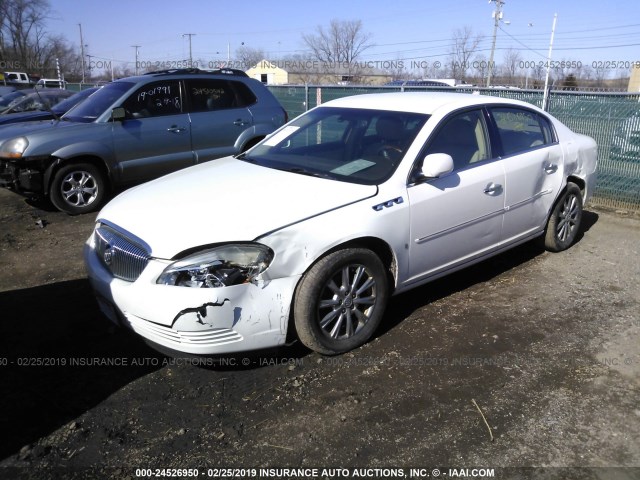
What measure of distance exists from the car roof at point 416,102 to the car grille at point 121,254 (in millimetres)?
2280

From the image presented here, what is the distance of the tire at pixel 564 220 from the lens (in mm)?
5398

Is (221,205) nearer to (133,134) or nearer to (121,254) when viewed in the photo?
(121,254)

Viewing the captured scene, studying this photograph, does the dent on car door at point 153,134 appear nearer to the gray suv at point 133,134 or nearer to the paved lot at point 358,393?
the gray suv at point 133,134

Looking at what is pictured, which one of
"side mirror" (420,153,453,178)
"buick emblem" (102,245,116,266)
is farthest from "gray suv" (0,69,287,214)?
"side mirror" (420,153,453,178)

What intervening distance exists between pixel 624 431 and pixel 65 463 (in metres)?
2.89

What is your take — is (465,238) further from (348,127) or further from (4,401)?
(4,401)

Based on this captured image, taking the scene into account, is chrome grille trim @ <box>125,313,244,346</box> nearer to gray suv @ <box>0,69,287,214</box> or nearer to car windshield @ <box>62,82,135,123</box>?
gray suv @ <box>0,69,287,214</box>

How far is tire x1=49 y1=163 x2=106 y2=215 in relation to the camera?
6.96 meters

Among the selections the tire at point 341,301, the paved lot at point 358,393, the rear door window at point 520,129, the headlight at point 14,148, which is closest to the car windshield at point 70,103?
the headlight at point 14,148

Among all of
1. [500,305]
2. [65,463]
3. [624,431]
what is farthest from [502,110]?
[65,463]

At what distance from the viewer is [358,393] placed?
3232 millimetres

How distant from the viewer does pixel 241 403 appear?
314 cm

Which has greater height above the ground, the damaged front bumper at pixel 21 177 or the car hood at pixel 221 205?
the car hood at pixel 221 205

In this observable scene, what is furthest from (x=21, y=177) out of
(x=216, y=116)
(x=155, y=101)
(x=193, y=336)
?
(x=193, y=336)
